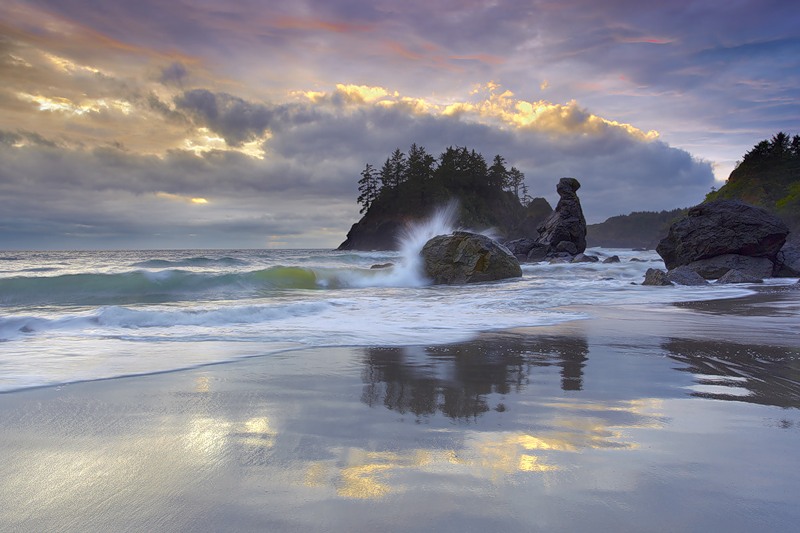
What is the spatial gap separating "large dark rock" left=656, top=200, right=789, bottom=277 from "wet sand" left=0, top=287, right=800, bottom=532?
13.6 metres

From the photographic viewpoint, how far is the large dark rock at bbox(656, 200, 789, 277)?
15094mm

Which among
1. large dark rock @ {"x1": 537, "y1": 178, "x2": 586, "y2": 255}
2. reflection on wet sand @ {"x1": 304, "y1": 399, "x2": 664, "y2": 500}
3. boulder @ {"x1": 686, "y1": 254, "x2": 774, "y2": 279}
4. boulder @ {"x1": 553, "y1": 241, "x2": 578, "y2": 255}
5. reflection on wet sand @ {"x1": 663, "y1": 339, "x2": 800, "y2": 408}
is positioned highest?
large dark rock @ {"x1": 537, "y1": 178, "x2": 586, "y2": 255}

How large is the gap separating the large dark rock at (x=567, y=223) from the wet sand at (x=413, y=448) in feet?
93.1

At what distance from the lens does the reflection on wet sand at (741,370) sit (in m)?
2.99

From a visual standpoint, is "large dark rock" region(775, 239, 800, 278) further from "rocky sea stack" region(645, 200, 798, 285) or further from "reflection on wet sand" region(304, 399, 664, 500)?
"reflection on wet sand" region(304, 399, 664, 500)

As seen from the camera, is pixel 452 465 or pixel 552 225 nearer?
pixel 452 465

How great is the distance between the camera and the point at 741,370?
3.69 m

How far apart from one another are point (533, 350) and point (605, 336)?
4.22 feet

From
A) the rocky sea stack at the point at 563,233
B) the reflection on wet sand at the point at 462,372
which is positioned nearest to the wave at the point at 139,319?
the reflection on wet sand at the point at 462,372

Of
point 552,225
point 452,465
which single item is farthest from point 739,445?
point 552,225

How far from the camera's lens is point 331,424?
2445 mm

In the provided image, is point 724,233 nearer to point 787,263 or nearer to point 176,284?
point 787,263

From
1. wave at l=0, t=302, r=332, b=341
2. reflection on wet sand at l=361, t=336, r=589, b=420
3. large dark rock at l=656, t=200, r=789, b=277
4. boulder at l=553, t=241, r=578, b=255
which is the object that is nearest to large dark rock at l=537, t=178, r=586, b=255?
boulder at l=553, t=241, r=578, b=255

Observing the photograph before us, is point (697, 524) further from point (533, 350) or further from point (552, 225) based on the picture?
point (552, 225)
